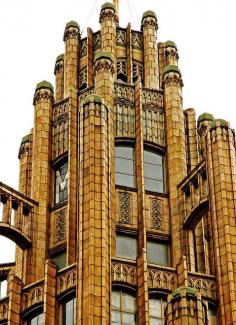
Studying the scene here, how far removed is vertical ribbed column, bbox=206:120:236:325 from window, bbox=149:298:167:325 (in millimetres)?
2382

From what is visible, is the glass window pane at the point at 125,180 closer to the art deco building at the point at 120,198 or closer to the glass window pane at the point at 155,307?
the art deco building at the point at 120,198

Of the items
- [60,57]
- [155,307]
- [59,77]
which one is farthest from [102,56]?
[155,307]

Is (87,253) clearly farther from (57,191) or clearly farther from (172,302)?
(57,191)

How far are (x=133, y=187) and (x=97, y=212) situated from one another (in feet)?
18.8

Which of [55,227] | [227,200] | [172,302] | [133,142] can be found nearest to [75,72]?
[133,142]

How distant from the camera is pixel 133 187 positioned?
52250mm

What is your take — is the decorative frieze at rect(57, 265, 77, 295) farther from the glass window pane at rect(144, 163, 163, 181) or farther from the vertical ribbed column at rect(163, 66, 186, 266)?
the glass window pane at rect(144, 163, 163, 181)

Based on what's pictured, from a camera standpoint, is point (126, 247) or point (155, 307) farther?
point (126, 247)

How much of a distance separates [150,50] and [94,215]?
15.0 metres

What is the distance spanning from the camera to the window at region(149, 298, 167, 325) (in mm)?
46156

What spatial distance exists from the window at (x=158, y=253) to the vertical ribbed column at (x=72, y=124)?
3.46m

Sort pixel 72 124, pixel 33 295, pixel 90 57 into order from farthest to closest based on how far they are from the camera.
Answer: pixel 90 57
pixel 72 124
pixel 33 295

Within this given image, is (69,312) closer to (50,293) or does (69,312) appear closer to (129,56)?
(50,293)

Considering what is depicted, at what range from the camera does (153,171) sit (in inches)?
2100
